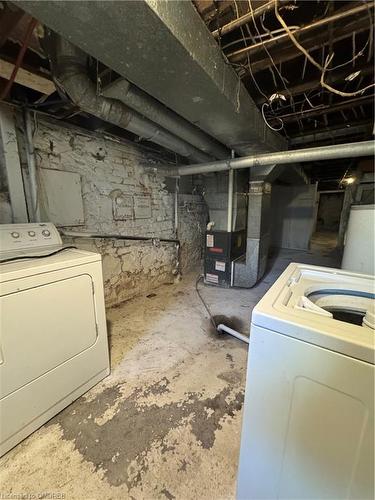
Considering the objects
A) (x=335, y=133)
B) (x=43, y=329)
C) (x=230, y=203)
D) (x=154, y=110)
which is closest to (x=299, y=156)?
(x=335, y=133)

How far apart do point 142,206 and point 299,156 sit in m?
1.94

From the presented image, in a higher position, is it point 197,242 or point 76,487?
point 197,242

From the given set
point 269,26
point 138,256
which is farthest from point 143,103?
point 138,256

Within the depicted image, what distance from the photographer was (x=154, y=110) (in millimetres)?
1555

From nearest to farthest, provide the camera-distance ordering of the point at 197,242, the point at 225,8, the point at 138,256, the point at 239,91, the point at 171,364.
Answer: the point at 225,8 → the point at 239,91 → the point at 171,364 → the point at 138,256 → the point at 197,242

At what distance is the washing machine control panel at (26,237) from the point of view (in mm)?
1348

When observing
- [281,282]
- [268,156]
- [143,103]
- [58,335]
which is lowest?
[58,335]

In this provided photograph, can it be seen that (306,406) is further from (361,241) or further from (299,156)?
(299,156)

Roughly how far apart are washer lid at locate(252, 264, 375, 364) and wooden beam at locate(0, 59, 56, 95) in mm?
2002

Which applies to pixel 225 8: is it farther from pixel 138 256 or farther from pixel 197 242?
pixel 197 242

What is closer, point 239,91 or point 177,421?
point 177,421

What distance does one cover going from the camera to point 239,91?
1403 millimetres

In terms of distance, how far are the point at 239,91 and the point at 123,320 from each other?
2323 millimetres

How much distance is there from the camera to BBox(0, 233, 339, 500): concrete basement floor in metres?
0.98
